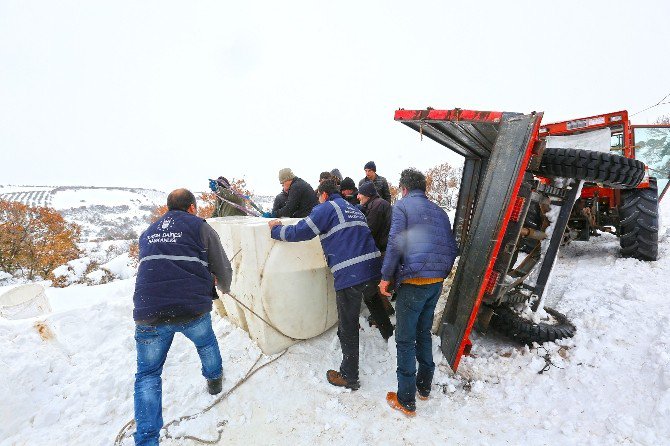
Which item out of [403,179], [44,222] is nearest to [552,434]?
[403,179]

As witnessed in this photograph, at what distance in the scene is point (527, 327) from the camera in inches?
122

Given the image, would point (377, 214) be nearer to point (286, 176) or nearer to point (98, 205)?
point (286, 176)

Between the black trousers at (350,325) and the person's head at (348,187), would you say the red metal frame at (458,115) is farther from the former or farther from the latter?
the black trousers at (350,325)

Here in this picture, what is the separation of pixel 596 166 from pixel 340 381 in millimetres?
2951

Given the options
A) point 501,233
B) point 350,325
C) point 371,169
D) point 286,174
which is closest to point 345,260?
point 350,325

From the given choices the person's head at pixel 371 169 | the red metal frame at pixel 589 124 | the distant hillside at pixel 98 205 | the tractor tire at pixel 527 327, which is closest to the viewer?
the tractor tire at pixel 527 327

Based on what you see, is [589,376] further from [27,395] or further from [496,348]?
[27,395]

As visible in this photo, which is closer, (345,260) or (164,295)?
(164,295)

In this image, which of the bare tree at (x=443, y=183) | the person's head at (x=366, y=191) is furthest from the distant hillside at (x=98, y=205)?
the person's head at (x=366, y=191)

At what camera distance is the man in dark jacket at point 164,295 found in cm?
233

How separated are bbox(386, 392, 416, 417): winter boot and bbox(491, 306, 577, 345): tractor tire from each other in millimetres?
1395

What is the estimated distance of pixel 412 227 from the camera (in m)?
2.56

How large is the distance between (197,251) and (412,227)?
5.82 feet

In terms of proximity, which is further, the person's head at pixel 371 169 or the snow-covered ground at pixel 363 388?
the person's head at pixel 371 169
